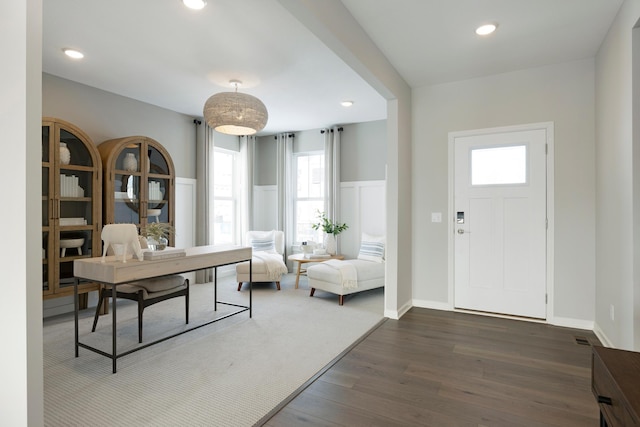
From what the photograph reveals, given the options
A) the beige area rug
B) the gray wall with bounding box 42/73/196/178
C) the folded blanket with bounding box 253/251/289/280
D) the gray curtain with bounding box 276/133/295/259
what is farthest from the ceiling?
the beige area rug

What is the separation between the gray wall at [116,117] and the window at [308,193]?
6.54 ft

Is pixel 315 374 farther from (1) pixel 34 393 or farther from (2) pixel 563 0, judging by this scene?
(2) pixel 563 0

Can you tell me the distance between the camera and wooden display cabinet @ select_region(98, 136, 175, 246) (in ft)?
14.0

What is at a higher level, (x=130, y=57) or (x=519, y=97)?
(x=130, y=57)

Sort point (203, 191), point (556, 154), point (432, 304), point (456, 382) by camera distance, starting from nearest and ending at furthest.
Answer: point (456, 382)
point (556, 154)
point (432, 304)
point (203, 191)

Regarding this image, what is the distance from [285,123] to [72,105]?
306cm

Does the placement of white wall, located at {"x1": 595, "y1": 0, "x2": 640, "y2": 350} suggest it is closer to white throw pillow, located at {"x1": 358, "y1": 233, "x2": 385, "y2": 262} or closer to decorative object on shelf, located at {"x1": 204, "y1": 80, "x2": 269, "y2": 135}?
white throw pillow, located at {"x1": 358, "y1": 233, "x2": 385, "y2": 262}

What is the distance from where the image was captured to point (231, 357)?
111 inches

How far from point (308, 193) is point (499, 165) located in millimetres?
3652

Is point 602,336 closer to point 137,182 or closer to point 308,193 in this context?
point 308,193

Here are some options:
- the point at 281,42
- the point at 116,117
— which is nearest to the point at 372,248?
the point at 281,42

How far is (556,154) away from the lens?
11.7ft

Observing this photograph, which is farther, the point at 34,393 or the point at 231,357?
the point at 231,357

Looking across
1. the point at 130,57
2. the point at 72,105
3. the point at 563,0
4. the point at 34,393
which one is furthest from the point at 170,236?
the point at 563,0
